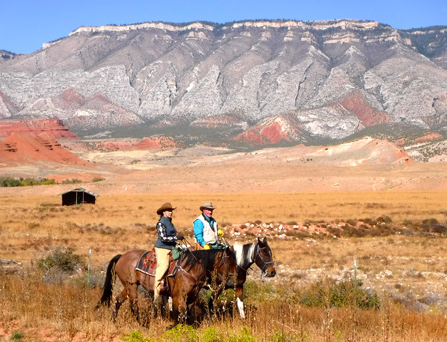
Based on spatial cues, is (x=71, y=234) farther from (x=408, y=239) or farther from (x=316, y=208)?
(x=316, y=208)

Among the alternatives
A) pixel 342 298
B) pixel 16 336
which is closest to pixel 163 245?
pixel 16 336

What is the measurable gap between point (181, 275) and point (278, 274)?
947 centimetres

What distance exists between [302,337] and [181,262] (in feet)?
11.4

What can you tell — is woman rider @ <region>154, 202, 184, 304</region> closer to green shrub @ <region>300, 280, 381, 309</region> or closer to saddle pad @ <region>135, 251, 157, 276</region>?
saddle pad @ <region>135, 251, 157, 276</region>

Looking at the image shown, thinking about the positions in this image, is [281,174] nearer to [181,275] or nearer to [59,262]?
[59,262]

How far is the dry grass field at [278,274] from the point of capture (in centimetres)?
1080

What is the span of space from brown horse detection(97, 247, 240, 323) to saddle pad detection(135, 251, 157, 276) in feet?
0.30

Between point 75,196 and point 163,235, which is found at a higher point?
point 75,196

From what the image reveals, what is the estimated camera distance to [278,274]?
20688 millimetres

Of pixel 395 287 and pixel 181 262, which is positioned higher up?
pixel 181 262

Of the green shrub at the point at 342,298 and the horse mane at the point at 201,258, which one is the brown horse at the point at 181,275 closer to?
the horse mane at the point at 201,258

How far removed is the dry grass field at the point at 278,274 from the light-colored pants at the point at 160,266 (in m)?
0.67

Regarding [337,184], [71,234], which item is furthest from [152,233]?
[337,184]

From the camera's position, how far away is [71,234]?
1312 inches
